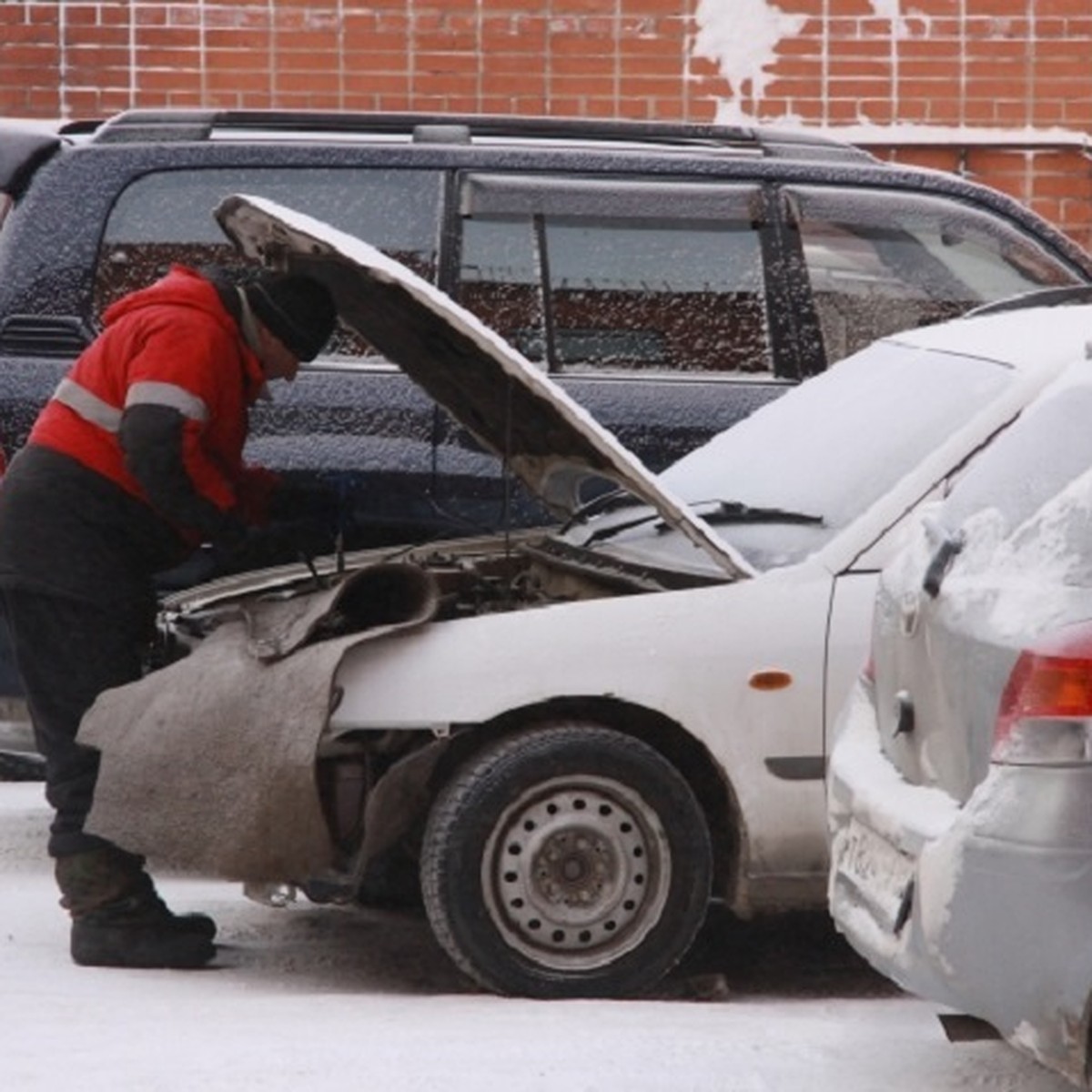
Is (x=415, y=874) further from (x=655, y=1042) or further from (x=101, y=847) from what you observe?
(x=655, y=1042)

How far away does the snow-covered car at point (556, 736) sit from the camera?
24.3 feet

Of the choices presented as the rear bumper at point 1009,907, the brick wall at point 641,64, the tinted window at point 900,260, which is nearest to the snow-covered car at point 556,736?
the rear bumper at point 1009,907

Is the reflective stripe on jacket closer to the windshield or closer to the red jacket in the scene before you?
the red jacket

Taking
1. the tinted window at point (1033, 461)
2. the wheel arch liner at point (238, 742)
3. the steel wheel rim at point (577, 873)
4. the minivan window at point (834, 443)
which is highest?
the tinted window at point (1033, 461)

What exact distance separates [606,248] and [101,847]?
2.49m

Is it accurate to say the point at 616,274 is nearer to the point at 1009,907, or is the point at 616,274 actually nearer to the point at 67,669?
the point at 67,669

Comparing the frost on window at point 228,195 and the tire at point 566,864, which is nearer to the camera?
the tire at point 566,864

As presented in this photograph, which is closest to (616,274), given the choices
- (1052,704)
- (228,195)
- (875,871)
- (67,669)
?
(228,195)

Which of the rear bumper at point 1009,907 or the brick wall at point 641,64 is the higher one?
the brick wall at point 641,64

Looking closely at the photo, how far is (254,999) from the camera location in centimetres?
750

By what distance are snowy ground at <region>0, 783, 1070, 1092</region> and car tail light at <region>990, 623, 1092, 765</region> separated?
1.05 metres

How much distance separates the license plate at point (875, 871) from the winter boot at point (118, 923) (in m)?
2.06

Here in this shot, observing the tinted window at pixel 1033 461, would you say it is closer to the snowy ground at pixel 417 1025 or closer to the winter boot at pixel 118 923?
the snowy ground at pixel 417 1025

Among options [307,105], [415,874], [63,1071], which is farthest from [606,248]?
[307,105]
